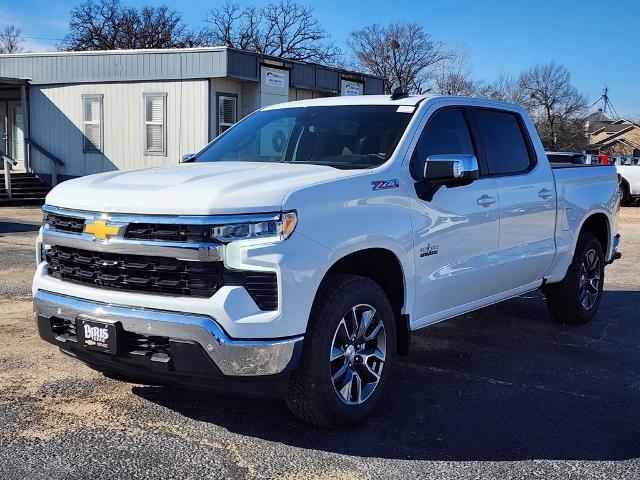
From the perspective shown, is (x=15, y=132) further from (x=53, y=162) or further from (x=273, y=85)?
(x=273, y=85)

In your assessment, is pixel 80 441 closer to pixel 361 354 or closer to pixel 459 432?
pixel 361 354

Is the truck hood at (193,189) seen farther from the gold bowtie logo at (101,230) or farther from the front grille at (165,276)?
the front grille at (165,276)

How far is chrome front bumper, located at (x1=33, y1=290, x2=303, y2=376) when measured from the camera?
3.56 metres

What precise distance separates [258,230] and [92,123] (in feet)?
60.5

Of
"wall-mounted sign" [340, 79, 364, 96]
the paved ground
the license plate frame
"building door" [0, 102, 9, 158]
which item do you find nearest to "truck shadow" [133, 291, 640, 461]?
the paved ground

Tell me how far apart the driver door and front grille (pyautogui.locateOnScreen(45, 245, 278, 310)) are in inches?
50.4

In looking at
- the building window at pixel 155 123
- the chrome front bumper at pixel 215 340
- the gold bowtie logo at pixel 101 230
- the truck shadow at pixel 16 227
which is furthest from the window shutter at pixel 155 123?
the chrome front bumper at pixel 215 340

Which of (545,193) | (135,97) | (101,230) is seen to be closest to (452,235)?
(545,193)

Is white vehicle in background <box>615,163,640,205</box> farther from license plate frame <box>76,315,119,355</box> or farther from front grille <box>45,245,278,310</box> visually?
license plate frame <box>76,315,119,355</box>

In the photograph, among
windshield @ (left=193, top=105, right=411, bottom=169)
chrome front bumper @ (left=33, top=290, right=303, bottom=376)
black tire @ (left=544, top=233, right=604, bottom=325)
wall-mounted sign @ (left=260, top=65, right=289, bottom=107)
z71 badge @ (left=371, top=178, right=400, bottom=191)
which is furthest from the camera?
wall-mounted sign @ (left=260, top=65, right=289, bottom=107)

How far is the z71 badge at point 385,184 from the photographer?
425cm

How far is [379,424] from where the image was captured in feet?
14.1

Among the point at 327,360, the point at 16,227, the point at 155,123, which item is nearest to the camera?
the point at 327,360

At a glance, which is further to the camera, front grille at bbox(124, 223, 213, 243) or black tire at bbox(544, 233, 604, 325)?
black tire at bbox(544, 233, 604, 325)
